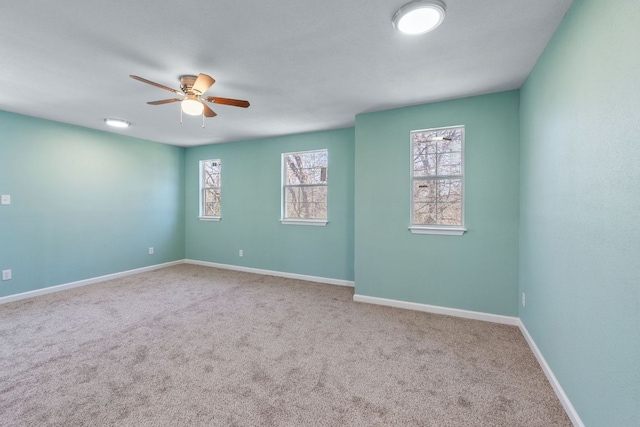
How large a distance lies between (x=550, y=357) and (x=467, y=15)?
2.41 metres

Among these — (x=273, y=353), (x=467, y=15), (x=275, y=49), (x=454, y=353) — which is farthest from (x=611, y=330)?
(x=275, y=49)

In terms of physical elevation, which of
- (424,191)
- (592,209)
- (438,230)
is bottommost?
(438,230)

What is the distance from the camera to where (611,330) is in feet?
4.16

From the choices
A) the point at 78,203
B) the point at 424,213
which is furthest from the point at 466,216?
the point at 78,203

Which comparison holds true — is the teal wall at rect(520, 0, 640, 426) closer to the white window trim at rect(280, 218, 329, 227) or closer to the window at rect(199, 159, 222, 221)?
the white window trim at rect(280, 218, 329, 227)

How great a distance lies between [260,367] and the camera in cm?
215

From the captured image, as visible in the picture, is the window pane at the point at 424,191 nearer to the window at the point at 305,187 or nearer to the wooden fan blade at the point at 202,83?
the window at the point at 305,187

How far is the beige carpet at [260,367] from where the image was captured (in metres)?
1.67

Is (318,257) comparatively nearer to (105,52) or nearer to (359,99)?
(359,99)

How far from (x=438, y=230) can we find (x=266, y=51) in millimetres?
2550

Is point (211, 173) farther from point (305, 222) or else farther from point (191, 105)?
Result: point (191, 105)

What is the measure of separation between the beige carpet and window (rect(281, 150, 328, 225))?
5.38 feet

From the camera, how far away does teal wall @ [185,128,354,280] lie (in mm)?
4402

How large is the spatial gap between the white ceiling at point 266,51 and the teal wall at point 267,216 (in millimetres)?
1284
